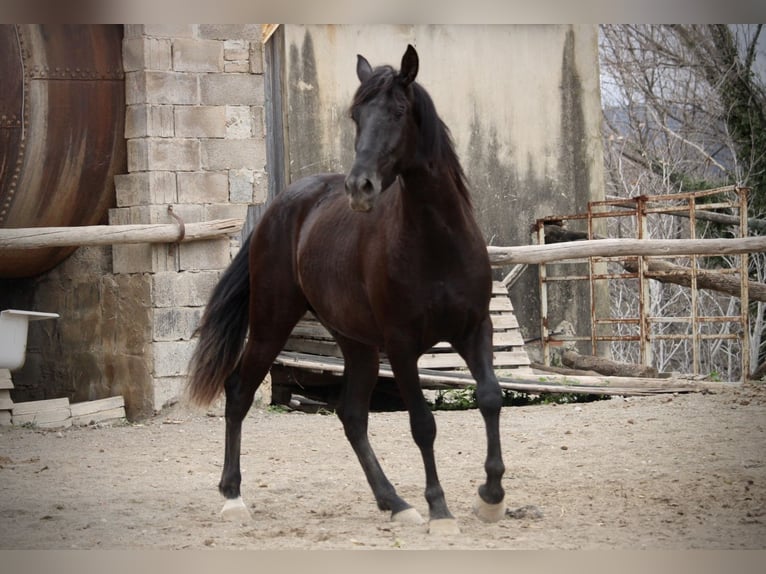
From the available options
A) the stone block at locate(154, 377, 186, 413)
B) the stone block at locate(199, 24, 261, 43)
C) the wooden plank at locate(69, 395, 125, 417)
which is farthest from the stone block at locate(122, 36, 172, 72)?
the wooden plank at locate(69, 395, 125, 417)

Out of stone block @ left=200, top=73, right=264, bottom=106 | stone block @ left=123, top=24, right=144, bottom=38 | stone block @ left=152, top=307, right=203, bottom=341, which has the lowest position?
stone block @ left=152, top=307, right=203, bottom=341

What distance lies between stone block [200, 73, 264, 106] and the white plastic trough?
1.85m

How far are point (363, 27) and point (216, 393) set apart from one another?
5844 millimetres

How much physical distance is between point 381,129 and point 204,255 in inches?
153

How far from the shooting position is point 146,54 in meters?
7.10

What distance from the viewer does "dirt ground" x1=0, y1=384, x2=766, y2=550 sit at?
3.88 meters

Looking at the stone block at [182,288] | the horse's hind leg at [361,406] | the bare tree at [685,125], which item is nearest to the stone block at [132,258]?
the stone block at [182,288]

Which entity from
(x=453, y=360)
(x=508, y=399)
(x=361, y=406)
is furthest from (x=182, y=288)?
(x=361, y=406)

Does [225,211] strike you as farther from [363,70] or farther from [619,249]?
[363,70]

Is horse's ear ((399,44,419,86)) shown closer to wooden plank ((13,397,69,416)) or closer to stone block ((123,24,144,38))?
stone block ((123,24,144,38))

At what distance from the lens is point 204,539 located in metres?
3.94

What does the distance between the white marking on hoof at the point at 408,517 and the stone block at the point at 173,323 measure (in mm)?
3372

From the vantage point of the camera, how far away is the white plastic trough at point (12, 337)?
6.87 m

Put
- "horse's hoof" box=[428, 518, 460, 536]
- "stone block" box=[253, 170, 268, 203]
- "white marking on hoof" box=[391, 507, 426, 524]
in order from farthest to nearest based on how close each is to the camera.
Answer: "stone block" box=[253, 170, 268, 203], "white marking on hoof" box=[391, 507, 426, 524], "horse's hoof" box=[428, 518, 460, 536]
